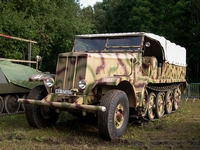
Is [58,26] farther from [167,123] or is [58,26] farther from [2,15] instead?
[167,123]

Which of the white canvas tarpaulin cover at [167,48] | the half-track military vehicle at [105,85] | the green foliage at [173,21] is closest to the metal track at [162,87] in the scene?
the half-track military vehicle at [105,85]

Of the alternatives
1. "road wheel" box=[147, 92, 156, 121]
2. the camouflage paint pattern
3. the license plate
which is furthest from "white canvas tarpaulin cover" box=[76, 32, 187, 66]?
the license plate

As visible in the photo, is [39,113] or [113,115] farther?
[39,113]

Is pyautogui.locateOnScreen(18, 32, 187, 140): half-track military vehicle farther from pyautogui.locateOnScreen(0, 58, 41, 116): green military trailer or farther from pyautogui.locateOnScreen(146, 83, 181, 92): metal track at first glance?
pyautogui.locateOnScreen(0, 58, 41, 116): green military trailer

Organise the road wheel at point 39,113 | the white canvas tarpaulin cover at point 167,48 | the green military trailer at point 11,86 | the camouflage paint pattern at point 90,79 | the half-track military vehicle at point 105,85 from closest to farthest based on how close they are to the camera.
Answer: the half-track military vehicle at point 105,85 → the camouflage paint pattern at point 90,79 → the road wheel at point 39,113 → the white canvas tarpaulin cover at point 167,48 → the green military trailer at point 11,86

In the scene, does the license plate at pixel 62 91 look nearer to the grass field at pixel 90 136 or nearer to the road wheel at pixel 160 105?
the grass field at pixel 90 136

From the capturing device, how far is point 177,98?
11.8 metres

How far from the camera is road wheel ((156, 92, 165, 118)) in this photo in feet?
30.6

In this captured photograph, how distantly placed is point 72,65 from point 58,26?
14.7 meters

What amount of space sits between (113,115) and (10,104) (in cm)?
491

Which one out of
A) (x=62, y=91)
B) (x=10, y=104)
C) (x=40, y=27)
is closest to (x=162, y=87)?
(x=62, y=91)

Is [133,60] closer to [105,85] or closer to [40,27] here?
[105,85]

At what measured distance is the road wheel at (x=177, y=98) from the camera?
36.9ft

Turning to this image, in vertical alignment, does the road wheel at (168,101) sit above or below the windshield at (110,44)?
below
